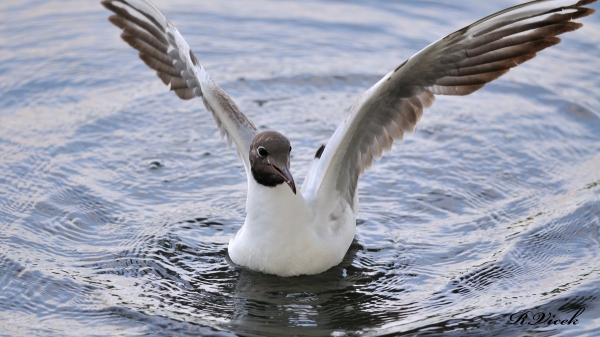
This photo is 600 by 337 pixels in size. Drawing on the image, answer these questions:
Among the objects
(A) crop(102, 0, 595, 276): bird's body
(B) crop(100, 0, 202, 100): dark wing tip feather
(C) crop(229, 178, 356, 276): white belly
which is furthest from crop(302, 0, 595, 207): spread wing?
(B) crop(100, 0, 202, 100): dark wing tip feather

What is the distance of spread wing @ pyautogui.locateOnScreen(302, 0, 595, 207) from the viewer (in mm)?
6270

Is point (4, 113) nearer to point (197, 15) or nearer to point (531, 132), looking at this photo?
point (197, 15)

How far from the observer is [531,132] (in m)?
9.62

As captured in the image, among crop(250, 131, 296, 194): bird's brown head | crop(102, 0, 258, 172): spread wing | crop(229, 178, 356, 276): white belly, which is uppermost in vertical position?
crop(102, 0, 258, 172): spread wing

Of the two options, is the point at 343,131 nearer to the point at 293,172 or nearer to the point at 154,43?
the point at 293,172

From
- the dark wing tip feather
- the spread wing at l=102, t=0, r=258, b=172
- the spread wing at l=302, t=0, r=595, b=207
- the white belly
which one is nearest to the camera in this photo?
the spread wing at l=302, t=0, r=595, b=207

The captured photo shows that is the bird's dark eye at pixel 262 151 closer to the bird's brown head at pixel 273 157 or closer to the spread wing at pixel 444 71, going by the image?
the bird's brown head at pixel 273 157

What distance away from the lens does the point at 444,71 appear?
660cm

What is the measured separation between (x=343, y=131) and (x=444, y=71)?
0.90 metres

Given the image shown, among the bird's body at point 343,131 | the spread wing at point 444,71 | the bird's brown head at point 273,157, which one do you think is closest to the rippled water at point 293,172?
the bird's body at point 343,131

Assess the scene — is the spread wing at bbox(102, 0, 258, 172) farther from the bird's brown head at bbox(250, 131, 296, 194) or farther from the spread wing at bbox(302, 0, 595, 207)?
the spread wing at bbox(302, 0, 595, 207)

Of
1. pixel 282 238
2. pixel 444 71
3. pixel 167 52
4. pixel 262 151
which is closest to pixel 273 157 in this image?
pixel 262 151

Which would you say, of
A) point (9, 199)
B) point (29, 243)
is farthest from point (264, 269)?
point (9, 199)

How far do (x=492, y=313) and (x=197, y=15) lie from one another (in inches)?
308
